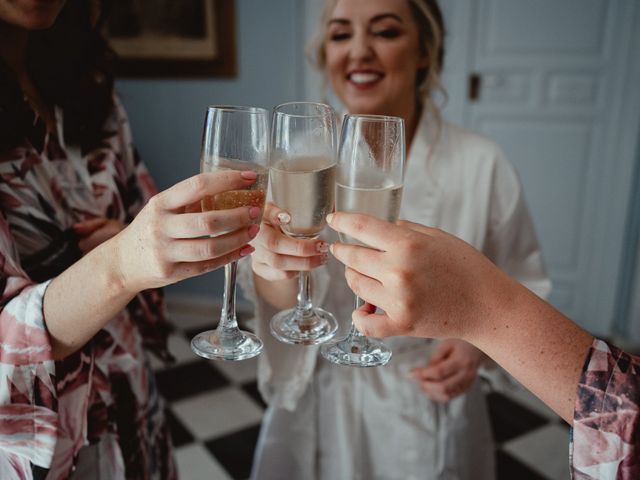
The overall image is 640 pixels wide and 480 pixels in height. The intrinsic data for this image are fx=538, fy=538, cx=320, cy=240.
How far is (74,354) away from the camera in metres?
0.88

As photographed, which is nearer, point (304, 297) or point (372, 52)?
point (304, 297)

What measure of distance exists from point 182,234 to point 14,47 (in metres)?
0.67

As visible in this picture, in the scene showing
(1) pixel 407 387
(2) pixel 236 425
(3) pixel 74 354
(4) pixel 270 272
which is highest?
(4) pixel 270 272

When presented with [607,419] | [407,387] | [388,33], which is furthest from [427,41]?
[607,419]

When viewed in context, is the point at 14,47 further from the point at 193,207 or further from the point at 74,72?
the point at 193,207

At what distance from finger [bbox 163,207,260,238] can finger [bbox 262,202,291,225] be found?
15 centimetres

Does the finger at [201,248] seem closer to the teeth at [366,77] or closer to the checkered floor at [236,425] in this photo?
the teeth at [366,77]

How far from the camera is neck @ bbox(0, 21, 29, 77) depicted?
3.23ft

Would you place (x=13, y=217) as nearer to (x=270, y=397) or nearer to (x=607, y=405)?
(x=270, y=397)

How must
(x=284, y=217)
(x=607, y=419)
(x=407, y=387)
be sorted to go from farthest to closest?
(x=407, y=387) → (x=284, y=217) → (x=607, y=419)

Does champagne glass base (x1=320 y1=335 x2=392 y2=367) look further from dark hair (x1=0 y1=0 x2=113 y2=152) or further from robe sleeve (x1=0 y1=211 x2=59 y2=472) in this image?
dark hair (x1=0 y1=0 x2=113 y2=152)

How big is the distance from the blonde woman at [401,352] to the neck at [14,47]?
0.70 m

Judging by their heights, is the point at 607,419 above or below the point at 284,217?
below

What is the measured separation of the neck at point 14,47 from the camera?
98 centimetres
